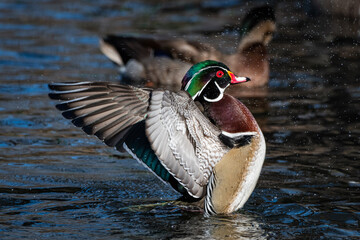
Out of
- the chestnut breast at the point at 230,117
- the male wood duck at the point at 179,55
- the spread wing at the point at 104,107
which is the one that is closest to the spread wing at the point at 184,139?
the chestnut breast at the point at 230,117

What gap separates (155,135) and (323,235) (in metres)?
1.41

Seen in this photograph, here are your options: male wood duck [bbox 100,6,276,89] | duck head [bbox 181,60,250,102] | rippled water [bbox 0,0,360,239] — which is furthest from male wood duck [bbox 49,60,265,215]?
male wood duck [bbox 100,6,276,89]

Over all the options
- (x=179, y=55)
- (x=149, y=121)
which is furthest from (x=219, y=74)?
(x=179, y=55)

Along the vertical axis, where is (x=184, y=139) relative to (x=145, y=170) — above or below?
above

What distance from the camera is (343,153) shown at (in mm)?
7016

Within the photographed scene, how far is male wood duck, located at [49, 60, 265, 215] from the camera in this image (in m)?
5.14

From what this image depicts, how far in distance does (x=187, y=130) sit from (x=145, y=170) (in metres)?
1.71

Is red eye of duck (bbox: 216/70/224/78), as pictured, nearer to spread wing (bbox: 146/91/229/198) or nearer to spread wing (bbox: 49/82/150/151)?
spread wing (bbox: 146/91/229/198)

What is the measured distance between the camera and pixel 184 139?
17.2 ft

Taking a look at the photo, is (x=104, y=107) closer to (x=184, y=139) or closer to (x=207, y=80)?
(x=184, y=139)

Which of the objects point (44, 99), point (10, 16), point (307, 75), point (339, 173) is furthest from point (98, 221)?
point (10, 16)

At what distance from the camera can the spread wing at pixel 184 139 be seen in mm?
5051

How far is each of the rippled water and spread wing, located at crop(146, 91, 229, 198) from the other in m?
0.40

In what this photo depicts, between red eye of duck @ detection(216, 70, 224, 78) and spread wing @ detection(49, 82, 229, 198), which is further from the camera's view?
red eye of duck @ detection(216, 70, 224, 78)
